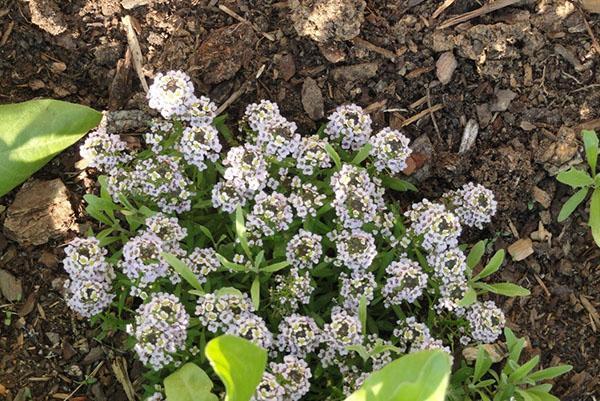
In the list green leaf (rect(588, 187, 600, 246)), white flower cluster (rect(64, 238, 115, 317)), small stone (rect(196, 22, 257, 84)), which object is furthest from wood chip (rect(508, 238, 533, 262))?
white flower cluster (rect(64, 238, 115, 317))

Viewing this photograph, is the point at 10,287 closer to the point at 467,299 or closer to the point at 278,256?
the point at 278,256

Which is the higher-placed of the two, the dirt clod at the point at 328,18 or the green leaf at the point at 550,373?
the dirt clod at the point at 328,18

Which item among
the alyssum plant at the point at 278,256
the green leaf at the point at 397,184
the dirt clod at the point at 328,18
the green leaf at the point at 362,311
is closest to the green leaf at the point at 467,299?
the alyssum plant at the point at 278,256

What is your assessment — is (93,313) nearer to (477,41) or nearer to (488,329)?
(488,329)

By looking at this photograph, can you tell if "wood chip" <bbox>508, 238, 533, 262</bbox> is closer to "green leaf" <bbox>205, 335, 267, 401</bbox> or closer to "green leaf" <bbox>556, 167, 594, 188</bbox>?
"green leaf" <bbox>556, 167, 594, 188</bbox>

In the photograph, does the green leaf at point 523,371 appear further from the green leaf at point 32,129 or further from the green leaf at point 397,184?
the green leaf at point 32,129

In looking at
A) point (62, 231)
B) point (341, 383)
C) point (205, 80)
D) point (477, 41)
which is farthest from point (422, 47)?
point (62, 231)
